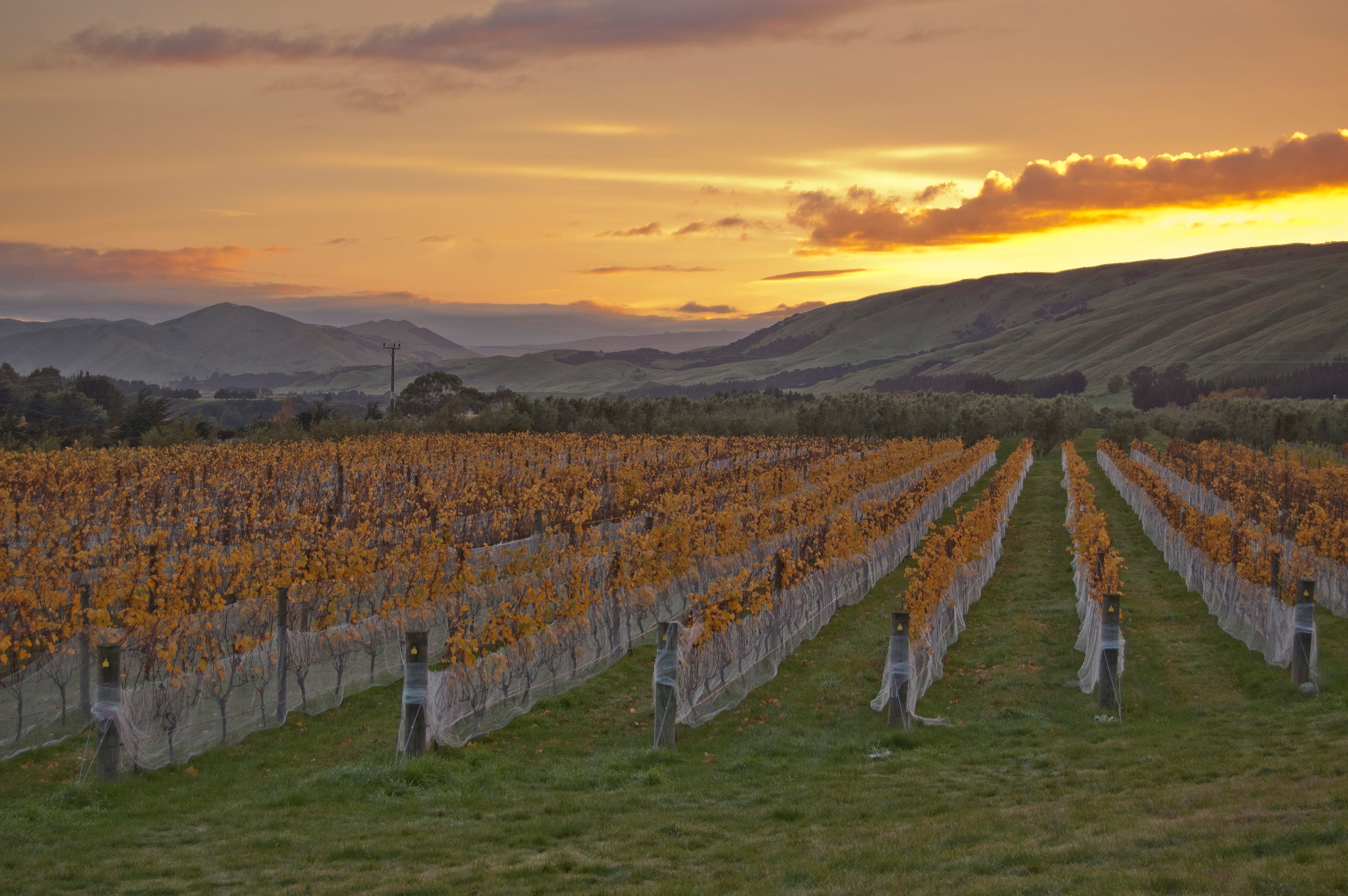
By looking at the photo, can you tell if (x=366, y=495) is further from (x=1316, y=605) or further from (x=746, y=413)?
(x=746, y=413)

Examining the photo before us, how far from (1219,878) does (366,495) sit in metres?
24.4

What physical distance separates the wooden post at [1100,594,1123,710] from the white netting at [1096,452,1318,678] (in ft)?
8.63

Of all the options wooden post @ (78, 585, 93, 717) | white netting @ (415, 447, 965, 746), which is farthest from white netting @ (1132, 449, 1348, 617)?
wooden post @ (78, 585, 93, 717)

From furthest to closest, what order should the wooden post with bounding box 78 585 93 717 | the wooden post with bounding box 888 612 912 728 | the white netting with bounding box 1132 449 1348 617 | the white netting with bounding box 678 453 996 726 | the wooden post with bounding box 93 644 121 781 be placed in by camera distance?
the white netting with bounding box 1132 449 1348 617 → the white netting with bounding box 678 453 996 726 → the wooden post with bounding box 888 612 912 728 → the wooden post with bounding box 78 585 93 717 → the wooden post with bounding box 93 644 121 781

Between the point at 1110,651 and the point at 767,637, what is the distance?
459 centimetres

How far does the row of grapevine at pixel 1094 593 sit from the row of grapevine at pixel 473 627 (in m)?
4.51

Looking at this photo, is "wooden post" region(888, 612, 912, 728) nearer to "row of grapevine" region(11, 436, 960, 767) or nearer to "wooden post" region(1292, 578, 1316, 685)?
"row of grapevine" region(11, 436, 960, 767)

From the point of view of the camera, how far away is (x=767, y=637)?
47.3ft

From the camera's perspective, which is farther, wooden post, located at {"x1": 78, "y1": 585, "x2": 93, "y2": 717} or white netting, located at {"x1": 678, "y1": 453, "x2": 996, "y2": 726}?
white netting, located at {"x1": 678, "y1": 453, "x2": 996, "y2": 726}

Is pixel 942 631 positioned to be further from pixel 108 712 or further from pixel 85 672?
pixel 85 672

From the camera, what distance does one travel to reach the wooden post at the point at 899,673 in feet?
37.8

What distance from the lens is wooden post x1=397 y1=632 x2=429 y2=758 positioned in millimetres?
10133

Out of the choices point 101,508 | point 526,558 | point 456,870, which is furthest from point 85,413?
point 456,870

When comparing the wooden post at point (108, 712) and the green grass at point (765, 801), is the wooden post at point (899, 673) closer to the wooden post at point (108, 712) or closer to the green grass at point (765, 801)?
the green grass at point (765, 801)
